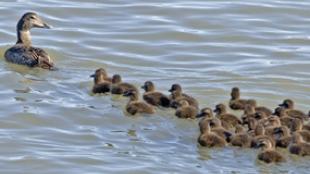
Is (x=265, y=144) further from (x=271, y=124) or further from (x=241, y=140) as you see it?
(x=271, y=124)

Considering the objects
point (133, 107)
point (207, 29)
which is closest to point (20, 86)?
point (133, 107)

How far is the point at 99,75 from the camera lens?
1370 cm

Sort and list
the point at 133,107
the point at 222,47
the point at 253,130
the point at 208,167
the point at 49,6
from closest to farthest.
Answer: the point at 208,167 < the point at 253,130 < the point at 133,107 < the point at 222,47 < the point at 49,6

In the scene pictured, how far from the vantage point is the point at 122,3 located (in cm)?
1823

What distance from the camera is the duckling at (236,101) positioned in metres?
12.9

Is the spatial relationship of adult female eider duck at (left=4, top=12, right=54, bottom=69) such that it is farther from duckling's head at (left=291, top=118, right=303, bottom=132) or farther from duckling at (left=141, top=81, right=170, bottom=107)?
duckling's head at (left=291, top=118, right=303, bottom=132)

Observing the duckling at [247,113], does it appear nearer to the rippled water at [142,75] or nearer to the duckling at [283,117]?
the duckling at [283,117]

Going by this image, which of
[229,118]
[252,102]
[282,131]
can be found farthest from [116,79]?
[282,131]

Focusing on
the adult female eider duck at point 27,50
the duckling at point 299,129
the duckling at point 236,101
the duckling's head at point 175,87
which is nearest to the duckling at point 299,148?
the duckling at point 299,129

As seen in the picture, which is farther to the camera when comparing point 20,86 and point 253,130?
point 20,86

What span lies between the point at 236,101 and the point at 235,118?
673mm

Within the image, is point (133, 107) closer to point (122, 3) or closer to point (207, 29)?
point (207, 29)

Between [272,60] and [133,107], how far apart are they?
10.6 ft

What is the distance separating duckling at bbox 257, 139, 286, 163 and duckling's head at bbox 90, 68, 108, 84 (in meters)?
2.93
